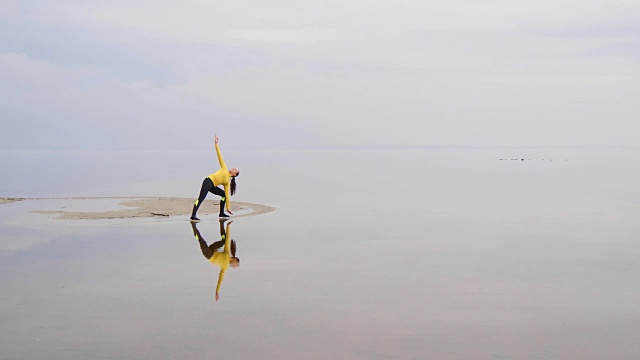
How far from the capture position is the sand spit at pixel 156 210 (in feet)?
78.0

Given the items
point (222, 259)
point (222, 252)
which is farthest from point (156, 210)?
point (222, 259)

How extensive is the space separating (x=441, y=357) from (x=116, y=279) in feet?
22.1

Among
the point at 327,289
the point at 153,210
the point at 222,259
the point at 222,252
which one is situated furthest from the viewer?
the point at 153,210

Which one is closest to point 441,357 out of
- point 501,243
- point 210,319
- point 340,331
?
point 340,331

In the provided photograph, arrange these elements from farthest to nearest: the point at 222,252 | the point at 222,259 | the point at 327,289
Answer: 1. the point at 222,252
2. the point at 222,259
3. the point at 327,289

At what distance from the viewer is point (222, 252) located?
53.0 feet

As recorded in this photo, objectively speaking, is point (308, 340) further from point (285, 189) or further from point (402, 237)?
point (285, 189)

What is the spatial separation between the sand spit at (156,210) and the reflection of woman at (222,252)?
16.6 ft

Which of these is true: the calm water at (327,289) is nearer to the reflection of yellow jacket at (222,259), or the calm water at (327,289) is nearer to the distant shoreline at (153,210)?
the reflection of yellow jacket at (222,259)

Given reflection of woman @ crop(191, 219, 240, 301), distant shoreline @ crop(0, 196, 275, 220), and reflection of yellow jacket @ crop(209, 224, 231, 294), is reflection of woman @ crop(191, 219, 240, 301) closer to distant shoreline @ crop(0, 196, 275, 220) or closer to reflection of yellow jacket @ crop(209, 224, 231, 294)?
reflection of yellow jacket @ crop(209, 224, 231, 294)

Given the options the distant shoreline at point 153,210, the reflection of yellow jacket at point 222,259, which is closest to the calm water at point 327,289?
the reflection of yellow jacket at point 222,259

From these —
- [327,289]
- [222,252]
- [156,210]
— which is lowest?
[327,289]

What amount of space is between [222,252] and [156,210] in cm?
990

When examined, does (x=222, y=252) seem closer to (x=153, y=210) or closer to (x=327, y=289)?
(x=327, y=289)
